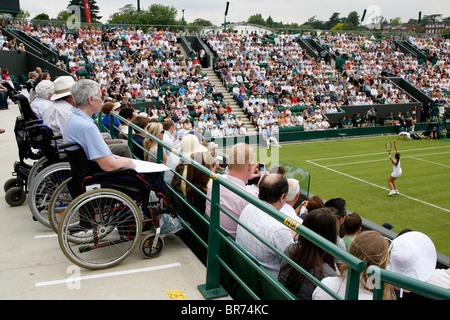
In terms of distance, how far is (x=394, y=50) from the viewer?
139 feet

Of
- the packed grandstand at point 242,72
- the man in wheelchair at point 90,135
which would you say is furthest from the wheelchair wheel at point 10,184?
the packed grandstand at point 242,72

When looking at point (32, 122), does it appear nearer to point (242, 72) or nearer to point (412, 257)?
point (412, 257)

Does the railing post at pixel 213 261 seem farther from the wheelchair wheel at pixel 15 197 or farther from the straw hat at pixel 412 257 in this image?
the wheelchair wheel at pixel 15 197

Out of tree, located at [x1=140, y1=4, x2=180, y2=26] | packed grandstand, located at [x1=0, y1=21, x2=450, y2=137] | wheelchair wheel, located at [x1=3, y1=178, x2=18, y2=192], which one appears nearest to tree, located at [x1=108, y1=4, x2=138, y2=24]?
tree, located at [x1=140, y1=4, x2=180, y2=26]

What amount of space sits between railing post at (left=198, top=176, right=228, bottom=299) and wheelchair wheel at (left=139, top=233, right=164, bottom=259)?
79 centimetres

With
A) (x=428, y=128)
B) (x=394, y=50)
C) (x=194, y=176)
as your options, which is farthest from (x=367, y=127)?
(x=194, y=176)

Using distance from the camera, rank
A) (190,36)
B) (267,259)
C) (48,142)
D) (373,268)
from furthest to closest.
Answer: (190,36) < (48,142) < (267,259) < (373,268)

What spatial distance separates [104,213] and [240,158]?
144 centimetres

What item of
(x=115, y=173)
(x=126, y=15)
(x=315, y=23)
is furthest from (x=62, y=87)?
(x=315, y=23)

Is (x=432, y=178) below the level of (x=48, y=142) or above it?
below

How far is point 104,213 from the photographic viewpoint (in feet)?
13.0

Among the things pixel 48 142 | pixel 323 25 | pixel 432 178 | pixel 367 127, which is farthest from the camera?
pixel 323 25

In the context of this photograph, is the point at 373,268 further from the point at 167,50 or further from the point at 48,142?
the point at 167,50
